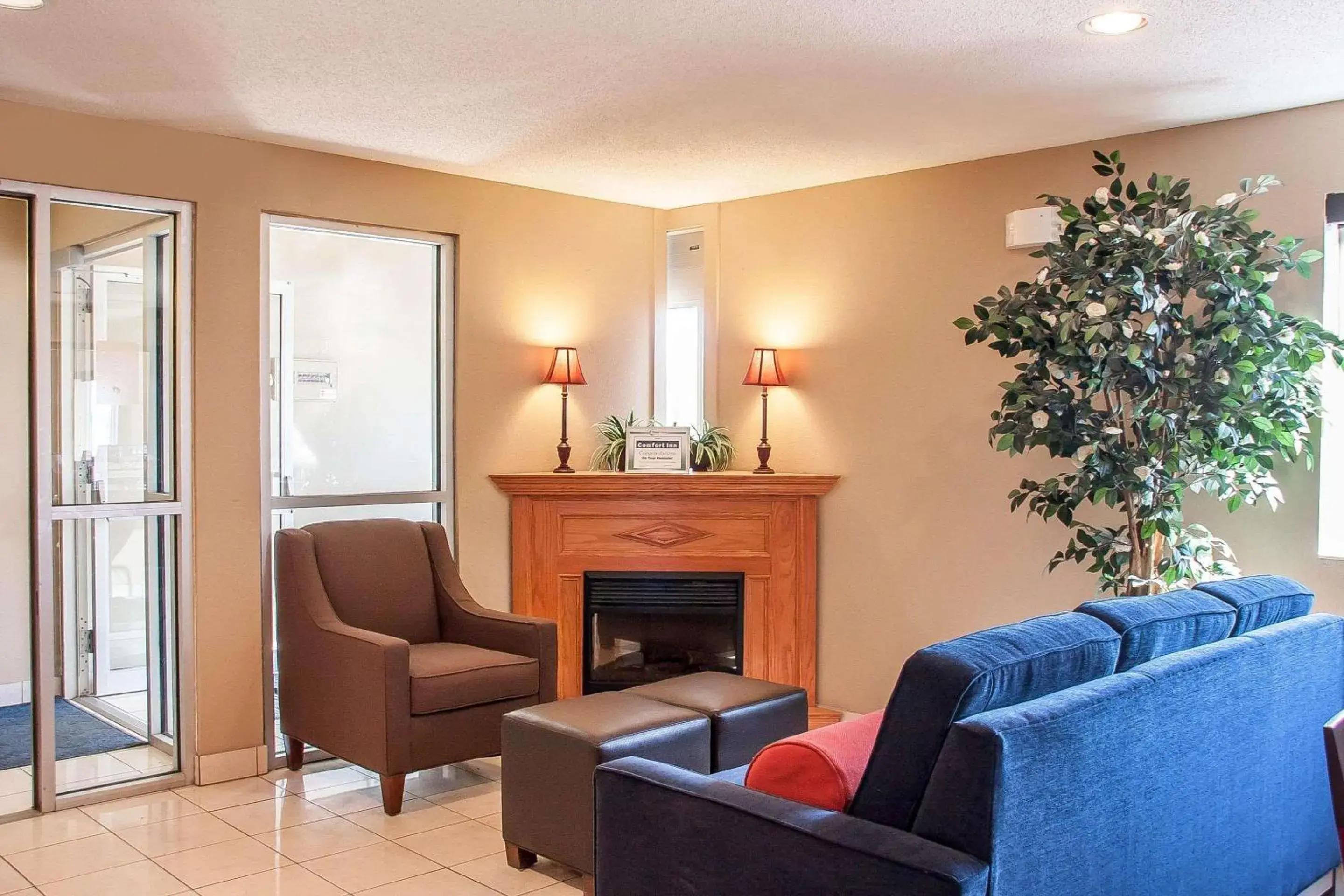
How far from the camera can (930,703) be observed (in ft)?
6.57

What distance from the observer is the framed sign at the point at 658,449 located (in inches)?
210

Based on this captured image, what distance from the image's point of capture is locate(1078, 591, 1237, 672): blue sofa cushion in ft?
8.02

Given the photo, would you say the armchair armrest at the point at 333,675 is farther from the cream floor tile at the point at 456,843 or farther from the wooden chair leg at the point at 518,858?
the wooden chair leg at the point at 518,858

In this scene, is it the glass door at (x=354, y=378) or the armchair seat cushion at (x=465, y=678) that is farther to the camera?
the glass door at (x=354, y=378)

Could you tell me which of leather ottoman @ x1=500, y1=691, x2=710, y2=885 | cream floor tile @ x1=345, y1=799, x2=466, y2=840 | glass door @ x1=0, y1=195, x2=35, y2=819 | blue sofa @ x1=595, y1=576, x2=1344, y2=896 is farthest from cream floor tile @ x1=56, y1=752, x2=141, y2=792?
blue sofa @ x1=595, y1=576, x2=1344, y2=896

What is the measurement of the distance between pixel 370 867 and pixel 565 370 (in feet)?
8.23

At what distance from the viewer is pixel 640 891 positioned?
2312 mm

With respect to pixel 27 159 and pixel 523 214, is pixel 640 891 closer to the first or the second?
pixel 27 159

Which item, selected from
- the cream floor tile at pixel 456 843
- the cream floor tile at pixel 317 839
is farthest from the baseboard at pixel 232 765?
the cream floor tile at pixel 456 843

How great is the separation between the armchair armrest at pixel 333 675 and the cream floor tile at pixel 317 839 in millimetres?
218

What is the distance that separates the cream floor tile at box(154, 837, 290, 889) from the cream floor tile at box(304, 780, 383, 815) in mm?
388

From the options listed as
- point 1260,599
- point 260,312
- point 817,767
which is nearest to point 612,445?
point 260,312

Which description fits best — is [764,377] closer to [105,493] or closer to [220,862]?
[105,493]

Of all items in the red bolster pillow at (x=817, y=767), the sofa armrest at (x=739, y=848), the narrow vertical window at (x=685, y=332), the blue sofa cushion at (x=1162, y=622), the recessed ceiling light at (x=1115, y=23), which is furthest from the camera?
the narrow vertical window at (x=685, y=332)
